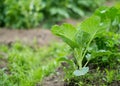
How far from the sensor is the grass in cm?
345

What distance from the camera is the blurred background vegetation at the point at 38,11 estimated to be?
6.33 m

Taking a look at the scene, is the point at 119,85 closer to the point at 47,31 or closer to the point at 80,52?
the point at 80,52

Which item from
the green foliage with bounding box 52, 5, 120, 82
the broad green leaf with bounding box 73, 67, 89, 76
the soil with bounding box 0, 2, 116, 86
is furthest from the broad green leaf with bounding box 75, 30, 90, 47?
the soil with bounding box 0, 2, 116, 86

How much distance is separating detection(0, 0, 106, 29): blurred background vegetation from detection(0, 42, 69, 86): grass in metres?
0.99

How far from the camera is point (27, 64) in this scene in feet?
14.5

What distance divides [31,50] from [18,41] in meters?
0.39

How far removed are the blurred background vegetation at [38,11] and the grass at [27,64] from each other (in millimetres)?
987

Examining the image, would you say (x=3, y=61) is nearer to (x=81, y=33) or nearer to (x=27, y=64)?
(x=27, y=64)

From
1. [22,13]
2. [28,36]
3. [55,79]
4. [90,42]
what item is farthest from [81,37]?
[22,13]

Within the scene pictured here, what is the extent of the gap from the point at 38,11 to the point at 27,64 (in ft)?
8.24

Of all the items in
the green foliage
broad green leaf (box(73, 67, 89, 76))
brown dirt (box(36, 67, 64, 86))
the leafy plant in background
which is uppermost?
the leafy plant in background

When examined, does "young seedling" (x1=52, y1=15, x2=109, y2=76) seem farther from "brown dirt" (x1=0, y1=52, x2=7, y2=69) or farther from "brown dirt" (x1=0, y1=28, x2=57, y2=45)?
"brown dirt" (x1=0, y1=28, x2=57, y2=45)

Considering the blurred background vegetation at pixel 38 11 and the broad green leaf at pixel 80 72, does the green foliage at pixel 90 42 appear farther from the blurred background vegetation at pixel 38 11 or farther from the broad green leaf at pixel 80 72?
the blurred background vegetation at pixel 38 11

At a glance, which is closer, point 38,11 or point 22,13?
point 22,13
